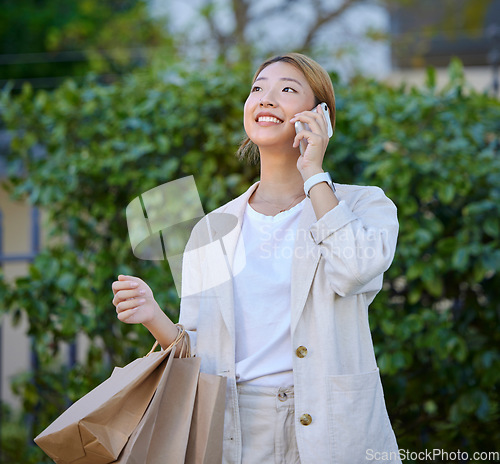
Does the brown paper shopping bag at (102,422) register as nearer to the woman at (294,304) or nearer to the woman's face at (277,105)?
the woman at (294,304)

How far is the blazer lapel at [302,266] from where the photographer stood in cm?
158

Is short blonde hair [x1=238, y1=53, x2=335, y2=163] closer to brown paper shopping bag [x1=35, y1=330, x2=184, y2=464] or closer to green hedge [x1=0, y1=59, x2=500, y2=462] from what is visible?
brown paper shopping bag [x1=35, y1=330, x2=184, y2=464]

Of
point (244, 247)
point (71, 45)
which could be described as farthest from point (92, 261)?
point (71, 45)

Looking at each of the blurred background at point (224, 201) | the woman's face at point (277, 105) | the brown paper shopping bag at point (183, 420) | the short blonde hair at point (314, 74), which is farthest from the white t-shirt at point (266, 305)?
the blurred background at point (224, 201)

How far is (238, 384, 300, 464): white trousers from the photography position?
1.58 meters

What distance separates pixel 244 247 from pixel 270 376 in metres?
0.34

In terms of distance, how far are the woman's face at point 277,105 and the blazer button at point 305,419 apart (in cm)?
70

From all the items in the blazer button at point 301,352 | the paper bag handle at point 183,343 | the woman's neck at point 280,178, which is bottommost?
the blazer button at point 301,352

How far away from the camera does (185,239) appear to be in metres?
1.82

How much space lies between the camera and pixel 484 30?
932 cm

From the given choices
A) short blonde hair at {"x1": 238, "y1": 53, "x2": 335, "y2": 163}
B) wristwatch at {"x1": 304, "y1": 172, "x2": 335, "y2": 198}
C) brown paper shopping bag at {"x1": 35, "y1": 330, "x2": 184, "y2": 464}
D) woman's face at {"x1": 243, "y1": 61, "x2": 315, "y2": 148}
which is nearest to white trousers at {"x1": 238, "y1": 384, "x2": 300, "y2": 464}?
brown paper shopping bag at {"x1": 35, "y1": 330, "x2": 184, "y2": 464}

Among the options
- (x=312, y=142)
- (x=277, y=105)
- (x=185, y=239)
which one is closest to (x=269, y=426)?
(x=185, y=239)

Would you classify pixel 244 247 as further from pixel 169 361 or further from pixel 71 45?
pixel 71 45

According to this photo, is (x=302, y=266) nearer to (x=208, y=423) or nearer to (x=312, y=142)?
(x=312, y=142)
